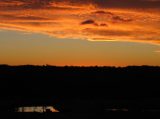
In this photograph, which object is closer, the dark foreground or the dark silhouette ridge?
the dark foreground

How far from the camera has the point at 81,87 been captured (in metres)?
64.1

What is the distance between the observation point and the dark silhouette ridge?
39906mm

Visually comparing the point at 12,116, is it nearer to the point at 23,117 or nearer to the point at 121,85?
the point at 23,117

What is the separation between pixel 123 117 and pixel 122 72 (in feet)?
181

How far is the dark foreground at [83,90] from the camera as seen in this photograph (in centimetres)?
3525

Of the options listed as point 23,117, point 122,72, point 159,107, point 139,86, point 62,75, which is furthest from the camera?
point 122,72

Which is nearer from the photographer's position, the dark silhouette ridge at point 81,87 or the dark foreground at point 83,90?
the dark foreground at point 83,90

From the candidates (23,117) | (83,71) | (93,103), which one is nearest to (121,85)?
(83,71)

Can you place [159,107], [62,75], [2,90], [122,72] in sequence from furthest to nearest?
[122,72] → [62,75] → [2,90] → [159,107]

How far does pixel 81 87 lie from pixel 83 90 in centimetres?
463

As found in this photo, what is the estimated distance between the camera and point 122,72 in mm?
85688

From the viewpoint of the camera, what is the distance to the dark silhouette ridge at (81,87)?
131 ft

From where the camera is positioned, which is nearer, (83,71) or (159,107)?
(159,107)

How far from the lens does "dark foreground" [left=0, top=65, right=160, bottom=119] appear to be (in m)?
35.2
